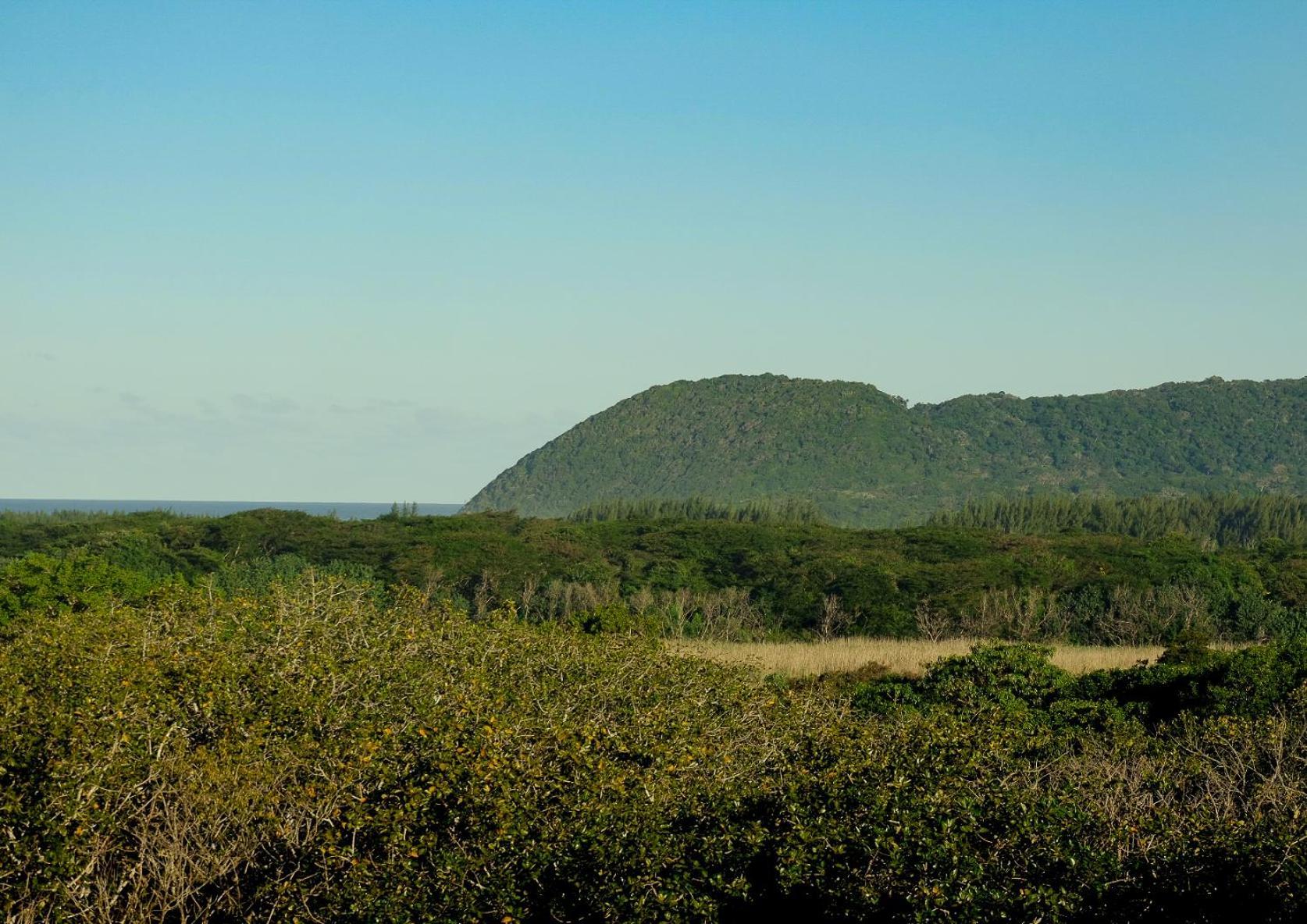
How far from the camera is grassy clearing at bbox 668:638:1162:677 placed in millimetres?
29562

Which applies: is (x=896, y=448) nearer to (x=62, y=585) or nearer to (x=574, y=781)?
(x=62, y=585)

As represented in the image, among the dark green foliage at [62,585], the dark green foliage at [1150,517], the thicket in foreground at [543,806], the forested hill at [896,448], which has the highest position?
the forested hill at [896,448]

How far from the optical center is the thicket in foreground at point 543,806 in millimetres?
9773

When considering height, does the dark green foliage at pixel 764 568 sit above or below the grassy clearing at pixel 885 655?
above

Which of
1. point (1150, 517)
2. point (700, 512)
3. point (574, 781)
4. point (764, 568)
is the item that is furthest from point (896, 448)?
point (574, 781)

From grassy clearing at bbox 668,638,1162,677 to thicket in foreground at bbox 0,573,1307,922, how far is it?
11.8 metres

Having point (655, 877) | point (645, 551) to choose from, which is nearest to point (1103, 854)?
point (655, 877)

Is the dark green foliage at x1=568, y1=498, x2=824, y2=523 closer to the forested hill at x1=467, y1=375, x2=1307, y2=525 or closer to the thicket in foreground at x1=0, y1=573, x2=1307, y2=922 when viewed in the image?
the forested hill at x1=467, y1=375, x2=1307, y2=525

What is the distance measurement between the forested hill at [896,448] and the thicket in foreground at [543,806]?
14269 cm

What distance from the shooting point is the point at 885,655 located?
32844 mm

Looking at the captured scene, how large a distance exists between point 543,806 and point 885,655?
22522 millimetres

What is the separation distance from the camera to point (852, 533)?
74938mm

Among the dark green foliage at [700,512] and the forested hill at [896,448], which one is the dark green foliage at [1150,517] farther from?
the forested hill at [896,448]

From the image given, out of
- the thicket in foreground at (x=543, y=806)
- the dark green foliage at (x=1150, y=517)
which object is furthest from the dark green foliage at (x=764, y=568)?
the thicket in foreground at (x=543, y=806)
